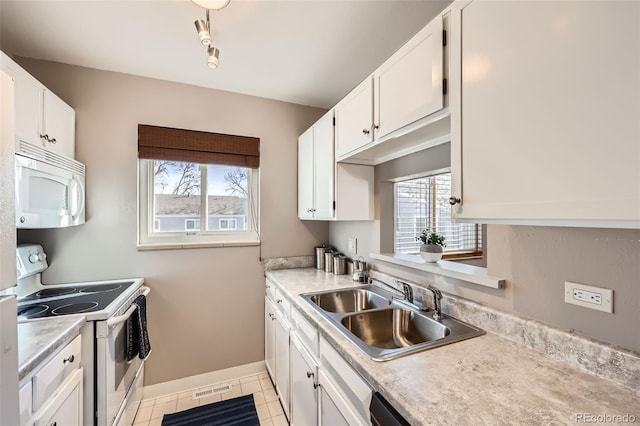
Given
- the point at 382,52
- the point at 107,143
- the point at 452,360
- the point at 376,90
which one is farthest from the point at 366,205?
the point at 107,143

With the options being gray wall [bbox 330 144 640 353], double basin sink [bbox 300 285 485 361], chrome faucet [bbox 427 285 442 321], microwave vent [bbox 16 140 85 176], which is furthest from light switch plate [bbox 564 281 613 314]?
microwave vent [bbox 16 140 85 176]

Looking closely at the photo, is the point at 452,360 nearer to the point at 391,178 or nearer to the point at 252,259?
the point at 391,178

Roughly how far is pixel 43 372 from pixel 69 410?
13.0 inches

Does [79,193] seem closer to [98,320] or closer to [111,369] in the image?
[98,320]

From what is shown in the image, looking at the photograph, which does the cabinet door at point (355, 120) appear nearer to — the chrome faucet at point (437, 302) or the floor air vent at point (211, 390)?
the chrome faucet at point (437, 302)

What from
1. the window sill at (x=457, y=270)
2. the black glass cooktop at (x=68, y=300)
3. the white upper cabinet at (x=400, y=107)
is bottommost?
the black glass cooktop at (x=68, y=300)

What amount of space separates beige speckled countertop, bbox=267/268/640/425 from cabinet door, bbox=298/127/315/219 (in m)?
1.38

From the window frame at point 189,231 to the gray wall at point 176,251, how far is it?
64 millimetres

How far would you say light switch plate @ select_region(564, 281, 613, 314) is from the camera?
2.75 ft

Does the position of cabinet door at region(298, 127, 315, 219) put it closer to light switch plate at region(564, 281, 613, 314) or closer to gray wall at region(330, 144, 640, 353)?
gray wall at region(330, 144, 640, 353)

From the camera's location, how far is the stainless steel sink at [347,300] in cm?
174

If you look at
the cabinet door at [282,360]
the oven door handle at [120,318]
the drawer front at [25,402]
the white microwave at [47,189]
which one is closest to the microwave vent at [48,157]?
the white microwave at [47,189]

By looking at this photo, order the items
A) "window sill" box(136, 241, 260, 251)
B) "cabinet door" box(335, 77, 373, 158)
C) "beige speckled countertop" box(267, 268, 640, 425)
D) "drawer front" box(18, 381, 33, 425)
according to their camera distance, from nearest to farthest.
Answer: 1. "beige speckled countertop" box(267, 268, 640, 425)
2. "drawer front" box(18, 381, 33, 425)
3. "cabinet door" box(335, 77, 373, 158)
4. "window sill" box(136, 241, 260, 251)

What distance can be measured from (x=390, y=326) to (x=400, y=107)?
1.11 meters
